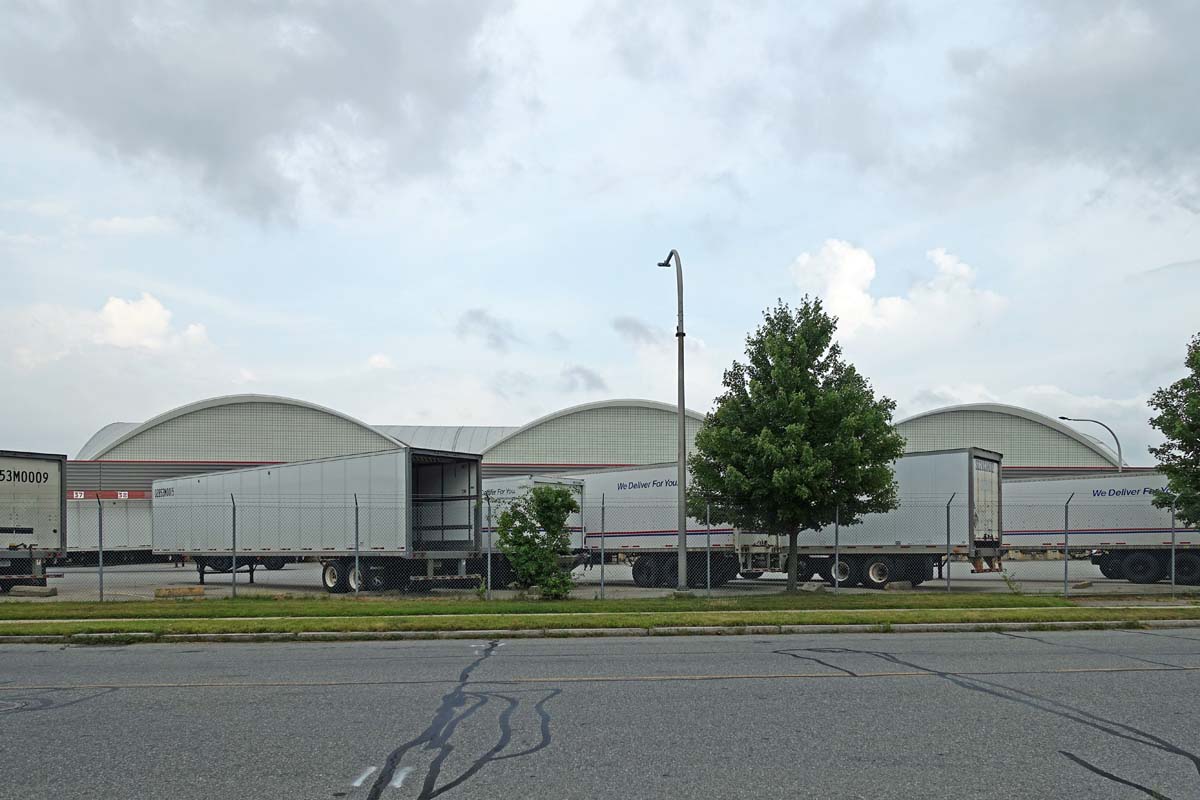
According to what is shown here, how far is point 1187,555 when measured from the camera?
27516 mm

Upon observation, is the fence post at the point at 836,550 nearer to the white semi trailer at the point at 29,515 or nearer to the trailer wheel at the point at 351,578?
the trailer wheel at the point at 351,578

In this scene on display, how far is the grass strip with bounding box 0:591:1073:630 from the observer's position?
17922 mm

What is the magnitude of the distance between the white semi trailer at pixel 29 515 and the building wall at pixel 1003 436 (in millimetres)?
52642

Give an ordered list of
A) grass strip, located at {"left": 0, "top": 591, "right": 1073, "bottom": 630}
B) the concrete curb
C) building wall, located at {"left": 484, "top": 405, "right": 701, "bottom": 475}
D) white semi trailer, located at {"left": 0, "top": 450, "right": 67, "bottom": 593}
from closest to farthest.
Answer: the concrete curb < grass strip, located at {"left": 0, "top": 591, "right": 1073, "bottom": 630} < white semi trailer, located at {"left": 0, "top": 450, "right": 67, "bottom": 593} < building wall, located at {"left": 484, "top": 405, "right": 701, "bottom": 475}

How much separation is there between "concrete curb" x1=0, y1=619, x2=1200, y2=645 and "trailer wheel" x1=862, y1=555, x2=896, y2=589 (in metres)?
10.5

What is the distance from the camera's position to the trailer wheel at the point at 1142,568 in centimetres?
2848

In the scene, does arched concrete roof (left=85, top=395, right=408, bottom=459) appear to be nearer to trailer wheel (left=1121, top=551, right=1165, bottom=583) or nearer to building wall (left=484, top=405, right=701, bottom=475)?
building wall (left=484, top=405, right=701, bottom=475)

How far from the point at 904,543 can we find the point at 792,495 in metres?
5.61

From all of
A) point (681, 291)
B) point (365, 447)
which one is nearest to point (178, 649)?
point (681, 291)

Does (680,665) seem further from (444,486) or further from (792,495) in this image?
(444,486)

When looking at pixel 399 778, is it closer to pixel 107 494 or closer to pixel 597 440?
pixel 107 494

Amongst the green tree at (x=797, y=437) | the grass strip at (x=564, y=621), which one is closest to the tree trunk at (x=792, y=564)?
the green tree at (x=797, y=437)

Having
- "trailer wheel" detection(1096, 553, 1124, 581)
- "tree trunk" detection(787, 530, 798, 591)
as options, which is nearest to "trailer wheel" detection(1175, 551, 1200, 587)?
"trailer wheel" detection(1096, 553, 1124, 581)

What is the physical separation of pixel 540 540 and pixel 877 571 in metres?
10.2
